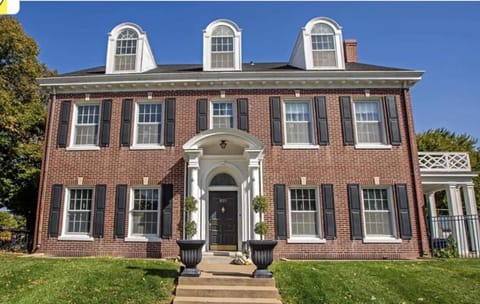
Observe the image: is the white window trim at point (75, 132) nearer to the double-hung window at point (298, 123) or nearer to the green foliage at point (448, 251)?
the double-hung window at point (298, 123)

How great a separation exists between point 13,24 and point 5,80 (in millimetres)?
2971

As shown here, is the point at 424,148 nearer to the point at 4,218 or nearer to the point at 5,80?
the point at 5,80

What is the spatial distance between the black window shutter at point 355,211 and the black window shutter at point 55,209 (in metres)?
10.6

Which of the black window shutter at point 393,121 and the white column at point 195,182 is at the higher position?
the black window shutter at point 393,121

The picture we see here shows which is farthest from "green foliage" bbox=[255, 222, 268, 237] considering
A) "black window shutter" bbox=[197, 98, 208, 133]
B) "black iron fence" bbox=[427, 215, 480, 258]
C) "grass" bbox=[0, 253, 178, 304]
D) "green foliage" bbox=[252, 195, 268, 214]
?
"black iron fence" bbox=[427, 215, 480, 258]

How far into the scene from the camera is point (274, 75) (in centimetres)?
1137

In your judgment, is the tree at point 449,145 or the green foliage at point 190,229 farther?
the tree at point 449,145

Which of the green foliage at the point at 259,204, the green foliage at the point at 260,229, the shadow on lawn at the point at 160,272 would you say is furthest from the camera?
the green foliage at the point at 259,204

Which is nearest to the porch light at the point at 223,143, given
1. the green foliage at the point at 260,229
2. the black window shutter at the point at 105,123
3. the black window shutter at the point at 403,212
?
the green foliage at the point at 260,229

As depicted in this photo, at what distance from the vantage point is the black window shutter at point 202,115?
11.3 meters

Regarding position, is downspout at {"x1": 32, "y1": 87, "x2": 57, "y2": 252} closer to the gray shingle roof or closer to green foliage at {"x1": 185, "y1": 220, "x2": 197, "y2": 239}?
the gray shingle roof

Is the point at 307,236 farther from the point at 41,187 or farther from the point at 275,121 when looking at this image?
the point at 41,187

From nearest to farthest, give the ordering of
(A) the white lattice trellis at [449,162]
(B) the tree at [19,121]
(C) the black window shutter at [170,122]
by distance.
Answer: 1. (C) the black window shutter at [170,122]
2. (A) the white lattice trellis at [449,162]
3. (B) the tree at [19,121]

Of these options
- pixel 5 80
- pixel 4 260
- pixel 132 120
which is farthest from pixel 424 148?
pixel 5 80
